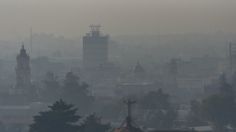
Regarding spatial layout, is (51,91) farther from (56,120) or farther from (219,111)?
(56,120)

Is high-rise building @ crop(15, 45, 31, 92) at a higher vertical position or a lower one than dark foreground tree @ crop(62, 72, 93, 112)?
higher

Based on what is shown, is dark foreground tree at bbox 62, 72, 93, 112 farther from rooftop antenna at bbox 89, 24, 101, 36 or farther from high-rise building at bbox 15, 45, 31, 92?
rooftop antenna at bbox 89, 24, 101, 36

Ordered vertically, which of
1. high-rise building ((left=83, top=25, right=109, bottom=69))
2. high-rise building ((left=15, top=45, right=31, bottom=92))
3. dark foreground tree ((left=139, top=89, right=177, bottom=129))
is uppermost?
high-rise building ((left=83, top=25, right=109, bottom=69))

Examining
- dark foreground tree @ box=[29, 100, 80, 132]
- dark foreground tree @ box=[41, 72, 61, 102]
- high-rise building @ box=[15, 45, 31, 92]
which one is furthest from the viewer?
high-rise building @ box=[15, 45, 31, 92]

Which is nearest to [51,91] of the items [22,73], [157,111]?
[22,73]

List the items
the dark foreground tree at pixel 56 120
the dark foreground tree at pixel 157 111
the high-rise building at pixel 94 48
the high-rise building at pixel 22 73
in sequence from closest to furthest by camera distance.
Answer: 1. the dark foreground tree at pixel 56 120
2. the dark foreground tree at pixel 157 111
3. the high-rise building at pixel 22 73
4. the high-rise building at pixel 94 48

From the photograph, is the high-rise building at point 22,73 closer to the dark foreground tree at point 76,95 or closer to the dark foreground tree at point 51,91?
the dark foreground tree at point 51,91

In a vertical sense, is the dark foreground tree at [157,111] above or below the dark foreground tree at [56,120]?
below

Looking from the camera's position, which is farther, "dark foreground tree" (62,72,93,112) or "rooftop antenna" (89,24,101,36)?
"rooftop antenna" (89,24,101,36)

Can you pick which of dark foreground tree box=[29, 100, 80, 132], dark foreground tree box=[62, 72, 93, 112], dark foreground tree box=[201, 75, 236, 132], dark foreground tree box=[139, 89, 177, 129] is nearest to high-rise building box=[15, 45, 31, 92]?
dark foreground tree box=[62, 72, 93, 112]

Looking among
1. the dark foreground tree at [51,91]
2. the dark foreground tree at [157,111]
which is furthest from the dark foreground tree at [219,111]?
the dark foreground tree at [51,91]
